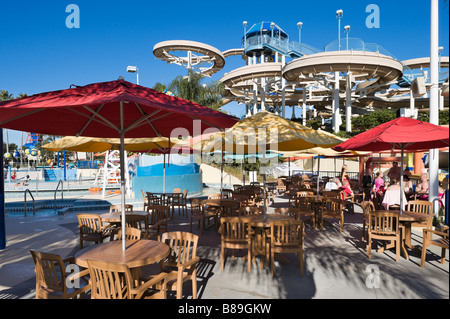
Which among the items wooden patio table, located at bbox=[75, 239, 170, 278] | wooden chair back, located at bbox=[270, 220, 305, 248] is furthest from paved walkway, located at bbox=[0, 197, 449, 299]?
wooden patio table, located at bbox=[75, 239, 170, 278]

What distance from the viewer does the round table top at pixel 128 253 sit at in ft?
11.2

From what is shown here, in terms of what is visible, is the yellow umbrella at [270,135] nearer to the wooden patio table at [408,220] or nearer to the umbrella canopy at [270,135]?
the umbrella canopy at [270,135]

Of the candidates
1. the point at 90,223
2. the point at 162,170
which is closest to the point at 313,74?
the point at 162,170

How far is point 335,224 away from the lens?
8.88 m

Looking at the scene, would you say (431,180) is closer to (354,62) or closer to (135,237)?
(135,237)

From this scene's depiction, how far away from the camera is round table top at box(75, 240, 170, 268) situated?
3418mm

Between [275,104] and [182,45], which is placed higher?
[182,45]

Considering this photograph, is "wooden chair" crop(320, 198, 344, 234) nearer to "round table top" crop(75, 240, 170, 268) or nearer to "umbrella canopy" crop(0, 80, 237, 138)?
"umbrella canopy" crop(0, 80, 237, 138)

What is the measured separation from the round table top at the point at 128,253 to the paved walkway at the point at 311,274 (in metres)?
0.87

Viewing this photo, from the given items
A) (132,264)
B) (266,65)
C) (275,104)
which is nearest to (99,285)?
(132,264)

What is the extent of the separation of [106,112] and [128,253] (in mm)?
2182

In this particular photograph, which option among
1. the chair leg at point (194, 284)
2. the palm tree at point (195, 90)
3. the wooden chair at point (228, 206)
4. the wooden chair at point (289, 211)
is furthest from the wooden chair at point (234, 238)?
the palm tree at point (195, 90)

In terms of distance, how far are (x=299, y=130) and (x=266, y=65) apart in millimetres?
24586
